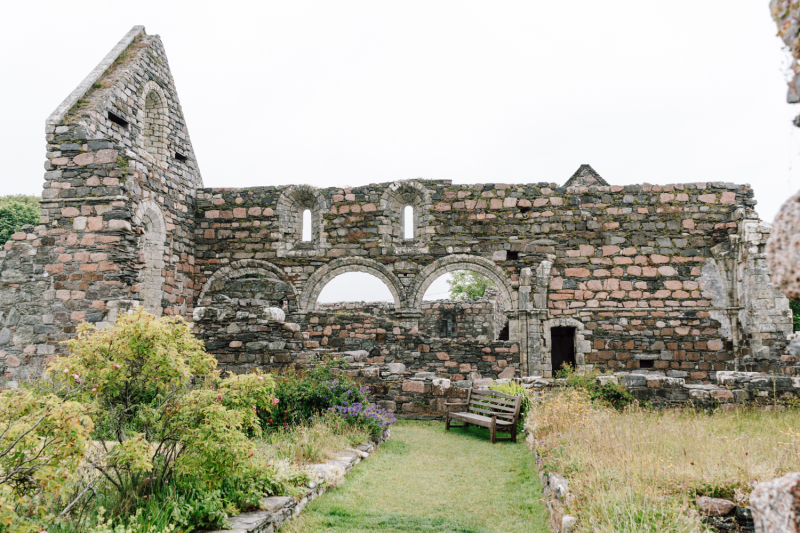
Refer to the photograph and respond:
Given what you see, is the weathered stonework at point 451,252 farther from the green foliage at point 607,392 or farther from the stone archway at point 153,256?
the green foliage at point 607,392

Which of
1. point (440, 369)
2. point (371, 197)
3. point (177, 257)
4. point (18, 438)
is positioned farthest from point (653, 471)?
point (177, 257)

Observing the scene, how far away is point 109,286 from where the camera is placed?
448 inches

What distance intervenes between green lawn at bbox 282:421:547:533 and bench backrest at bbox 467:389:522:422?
0.55 meters

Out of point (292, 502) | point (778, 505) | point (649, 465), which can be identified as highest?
point (778, 505)

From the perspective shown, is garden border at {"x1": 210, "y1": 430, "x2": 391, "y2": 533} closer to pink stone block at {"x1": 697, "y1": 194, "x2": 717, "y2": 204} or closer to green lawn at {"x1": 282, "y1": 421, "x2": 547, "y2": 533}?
green lawn at {"x1": 282, "y1": 421, "x2": 547, "y2": 533}

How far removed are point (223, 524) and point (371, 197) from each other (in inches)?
482

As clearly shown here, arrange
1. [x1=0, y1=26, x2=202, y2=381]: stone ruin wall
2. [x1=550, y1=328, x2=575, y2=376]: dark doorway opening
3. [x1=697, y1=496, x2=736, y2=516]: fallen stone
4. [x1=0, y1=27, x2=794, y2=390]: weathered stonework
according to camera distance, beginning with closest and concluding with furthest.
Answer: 1. [x1=697, y1=496, x2=736, y2=516]: fallen stone
2. [x1=0, y1=26, x2=202, y2=381]: stone ruin wall
3. [x1=0, y1=27, x2=794, y2=390]: weathered stonework
4. [x1=550, y1=328, x2=575, y2=376]: dark doorway opening

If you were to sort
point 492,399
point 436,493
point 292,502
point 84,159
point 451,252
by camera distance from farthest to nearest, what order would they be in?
point 451,252 → point 84,159 → point 492,399 → point 436,493 → point 292,502

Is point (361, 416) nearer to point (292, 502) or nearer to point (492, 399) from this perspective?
point (492, 399)

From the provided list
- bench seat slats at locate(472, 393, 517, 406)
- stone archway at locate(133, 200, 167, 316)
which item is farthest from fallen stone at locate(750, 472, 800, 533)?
stone archway at locate(133, 200, 167, 316)

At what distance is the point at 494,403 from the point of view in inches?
373

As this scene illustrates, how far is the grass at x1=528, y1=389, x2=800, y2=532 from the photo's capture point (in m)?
3.87

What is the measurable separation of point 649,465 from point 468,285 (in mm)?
32019

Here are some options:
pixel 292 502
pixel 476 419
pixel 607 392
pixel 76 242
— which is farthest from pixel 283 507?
pixel 76 242
